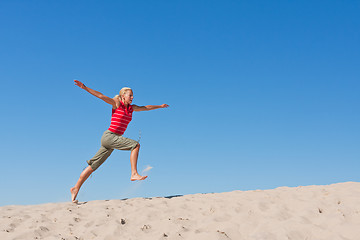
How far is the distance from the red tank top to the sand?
1.62 meters

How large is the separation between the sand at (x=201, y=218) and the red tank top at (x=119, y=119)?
Result: 162 centimetres

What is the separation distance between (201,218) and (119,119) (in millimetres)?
2994

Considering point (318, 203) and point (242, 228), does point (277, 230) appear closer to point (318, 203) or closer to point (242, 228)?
point (242, 228)

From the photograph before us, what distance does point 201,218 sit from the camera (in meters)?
6.29

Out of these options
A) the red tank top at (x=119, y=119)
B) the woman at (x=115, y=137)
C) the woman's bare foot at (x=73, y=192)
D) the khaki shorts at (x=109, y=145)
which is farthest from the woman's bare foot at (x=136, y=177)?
the woman's bare foot at (x=73, y=192)

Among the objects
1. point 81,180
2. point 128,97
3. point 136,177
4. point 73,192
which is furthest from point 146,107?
point 73,192

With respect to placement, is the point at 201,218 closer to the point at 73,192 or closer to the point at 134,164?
the point at 134,164

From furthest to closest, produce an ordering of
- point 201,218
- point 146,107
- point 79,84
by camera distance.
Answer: point 146,107
point 79,84
point 201,218

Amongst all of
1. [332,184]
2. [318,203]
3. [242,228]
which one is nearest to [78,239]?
[242,228]

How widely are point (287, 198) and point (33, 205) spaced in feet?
18.8

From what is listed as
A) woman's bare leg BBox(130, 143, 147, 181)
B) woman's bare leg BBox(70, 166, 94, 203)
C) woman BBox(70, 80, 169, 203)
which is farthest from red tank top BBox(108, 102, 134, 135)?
woman's bare leg BBox(70, 166, 94, 203)

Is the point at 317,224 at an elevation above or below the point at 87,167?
below

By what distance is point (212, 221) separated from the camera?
6.09 metres

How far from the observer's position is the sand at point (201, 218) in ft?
18.7
